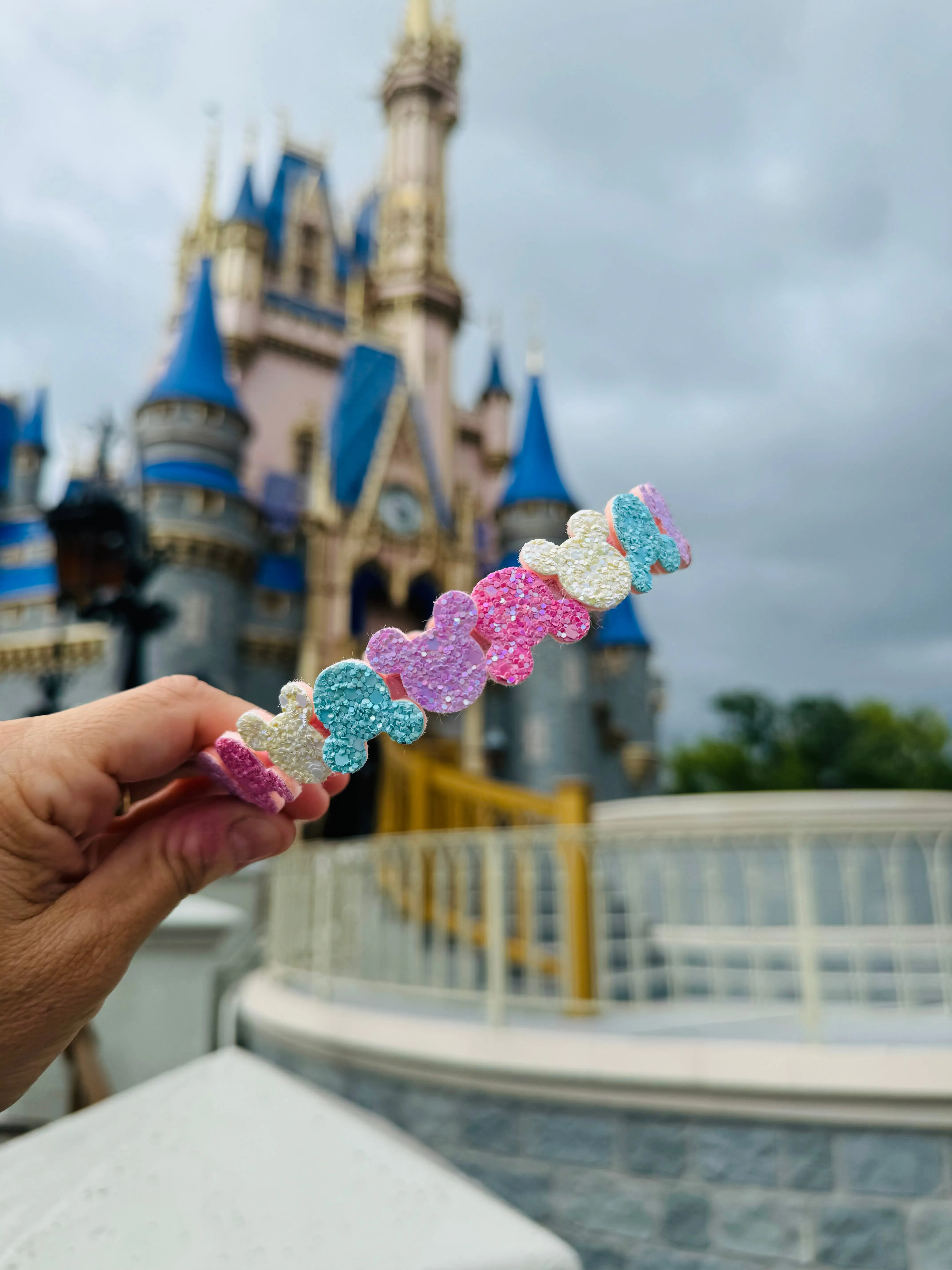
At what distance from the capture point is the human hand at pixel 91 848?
0.78 metres

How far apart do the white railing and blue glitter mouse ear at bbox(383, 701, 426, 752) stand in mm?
2548

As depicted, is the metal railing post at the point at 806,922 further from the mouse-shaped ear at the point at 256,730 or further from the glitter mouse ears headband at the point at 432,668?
the mouse-shaped ear at the point at 256,730

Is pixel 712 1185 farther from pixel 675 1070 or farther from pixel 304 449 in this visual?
pixel 304 449

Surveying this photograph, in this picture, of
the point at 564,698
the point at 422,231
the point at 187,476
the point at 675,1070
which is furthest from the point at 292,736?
the point at 422,231

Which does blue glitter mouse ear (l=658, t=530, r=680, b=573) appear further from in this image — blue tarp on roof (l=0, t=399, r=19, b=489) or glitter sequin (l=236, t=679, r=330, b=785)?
blue tarp on roof (l=0, t=399, r=19, b=489)

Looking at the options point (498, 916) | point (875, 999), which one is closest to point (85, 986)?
point (498, 916)

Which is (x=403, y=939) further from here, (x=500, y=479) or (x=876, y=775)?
(x=876, y=775)

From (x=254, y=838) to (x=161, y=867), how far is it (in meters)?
0.10

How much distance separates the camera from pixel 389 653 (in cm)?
84

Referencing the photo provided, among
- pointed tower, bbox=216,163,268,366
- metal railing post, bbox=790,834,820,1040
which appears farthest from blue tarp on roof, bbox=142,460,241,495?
metal railing post, bbox=790,834,820,1040

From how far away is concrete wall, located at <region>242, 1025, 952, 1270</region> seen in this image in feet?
8.38

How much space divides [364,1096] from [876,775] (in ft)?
113

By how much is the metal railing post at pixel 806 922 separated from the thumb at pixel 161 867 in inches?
101

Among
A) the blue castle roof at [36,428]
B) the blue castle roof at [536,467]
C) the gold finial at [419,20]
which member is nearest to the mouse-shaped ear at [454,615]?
the blue castle roof at [536,467]
